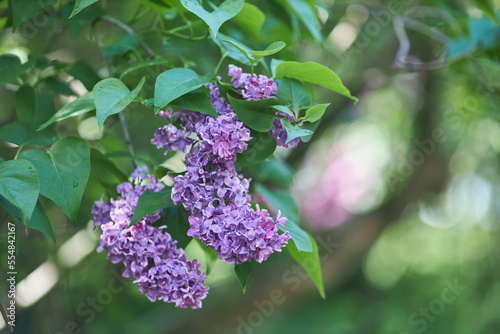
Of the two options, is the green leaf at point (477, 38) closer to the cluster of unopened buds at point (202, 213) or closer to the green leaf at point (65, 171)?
the cluster of unopened buds at point (202, 213)

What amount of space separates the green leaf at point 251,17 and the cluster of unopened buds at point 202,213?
0.18 meters

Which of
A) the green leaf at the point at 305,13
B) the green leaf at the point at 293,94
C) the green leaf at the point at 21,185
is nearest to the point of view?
the green leaf at the point at 21,185

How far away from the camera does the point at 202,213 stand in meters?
0.63

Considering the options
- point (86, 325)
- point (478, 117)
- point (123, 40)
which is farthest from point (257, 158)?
point (478, 117)

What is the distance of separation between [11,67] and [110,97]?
0.95 feet

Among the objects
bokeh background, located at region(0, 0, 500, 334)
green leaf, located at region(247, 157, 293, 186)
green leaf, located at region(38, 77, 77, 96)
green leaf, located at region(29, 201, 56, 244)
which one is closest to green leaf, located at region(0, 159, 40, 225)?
green leaf, located at region(29, 201, 56, 244)

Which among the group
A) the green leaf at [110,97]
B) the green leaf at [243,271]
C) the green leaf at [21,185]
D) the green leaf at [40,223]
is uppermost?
the green leaf at [110,97]

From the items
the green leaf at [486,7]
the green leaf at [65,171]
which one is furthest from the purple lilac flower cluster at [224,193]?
the green leaf at [486,7]

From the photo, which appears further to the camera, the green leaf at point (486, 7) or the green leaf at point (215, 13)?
the green leaf at point (486, 7)

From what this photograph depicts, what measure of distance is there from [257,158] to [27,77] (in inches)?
23.1

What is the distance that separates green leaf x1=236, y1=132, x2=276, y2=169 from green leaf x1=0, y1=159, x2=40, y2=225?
255mm

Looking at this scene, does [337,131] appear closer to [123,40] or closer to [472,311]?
[472,311]

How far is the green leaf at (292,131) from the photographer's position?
0.59 metres

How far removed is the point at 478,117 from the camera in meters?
2.11
